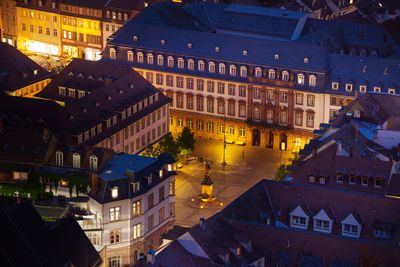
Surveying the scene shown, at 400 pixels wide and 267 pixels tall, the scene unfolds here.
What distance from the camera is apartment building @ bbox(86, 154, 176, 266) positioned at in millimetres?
150500

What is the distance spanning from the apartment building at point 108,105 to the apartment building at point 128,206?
18.2 meters

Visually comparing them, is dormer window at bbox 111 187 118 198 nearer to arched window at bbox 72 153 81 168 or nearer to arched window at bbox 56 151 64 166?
arched window at bbox 72 153 81 168

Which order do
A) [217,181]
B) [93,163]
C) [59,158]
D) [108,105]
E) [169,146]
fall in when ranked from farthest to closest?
[169,146], [217,181], [108,105], [59,158], [93,163]

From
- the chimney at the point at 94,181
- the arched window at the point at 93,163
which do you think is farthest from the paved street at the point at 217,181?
the chimney at the point at 94,181

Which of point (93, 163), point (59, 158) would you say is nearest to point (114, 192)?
point (93, 163)

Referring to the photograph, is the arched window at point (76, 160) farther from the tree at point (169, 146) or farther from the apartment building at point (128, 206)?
the tree at point (169, 146)

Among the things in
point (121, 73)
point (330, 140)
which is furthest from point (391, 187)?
point (121, 73)

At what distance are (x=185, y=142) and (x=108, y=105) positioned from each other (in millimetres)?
18382

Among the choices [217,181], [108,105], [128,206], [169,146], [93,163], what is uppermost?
[108,105]

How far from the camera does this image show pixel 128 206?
152125 mm

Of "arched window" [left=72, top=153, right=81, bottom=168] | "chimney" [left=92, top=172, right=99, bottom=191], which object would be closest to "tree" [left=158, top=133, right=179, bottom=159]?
"arched window" [left=72, top=153, right=81, bottom=168]

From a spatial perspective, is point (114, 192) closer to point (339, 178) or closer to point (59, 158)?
point (59, 158)

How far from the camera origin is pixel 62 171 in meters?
160

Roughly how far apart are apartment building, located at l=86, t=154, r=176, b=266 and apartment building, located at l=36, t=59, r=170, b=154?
18.2 m
